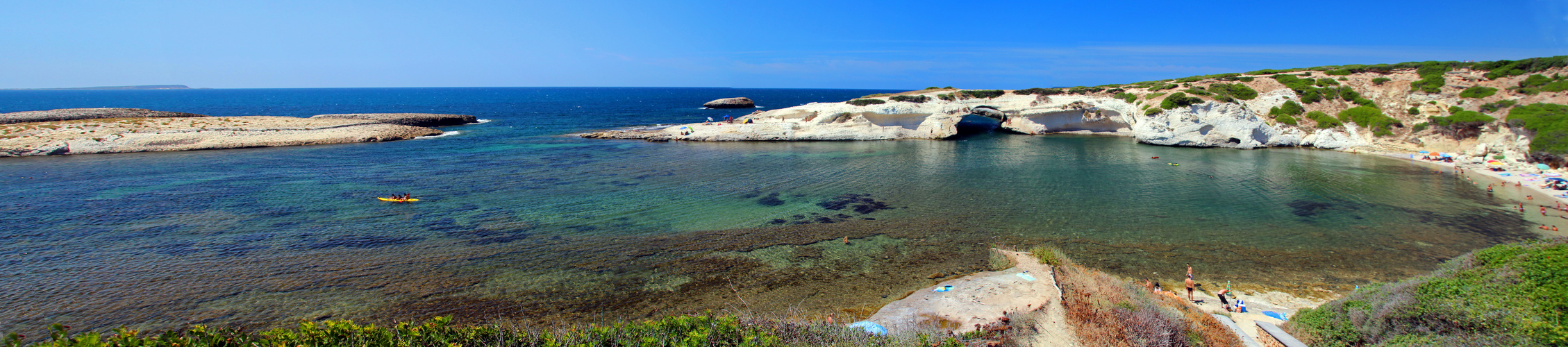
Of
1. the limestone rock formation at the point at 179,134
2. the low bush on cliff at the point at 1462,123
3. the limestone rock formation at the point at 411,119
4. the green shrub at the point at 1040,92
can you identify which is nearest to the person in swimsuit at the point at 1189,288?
the low bush on cliff at the point at 1462,123

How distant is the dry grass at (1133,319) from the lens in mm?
8719

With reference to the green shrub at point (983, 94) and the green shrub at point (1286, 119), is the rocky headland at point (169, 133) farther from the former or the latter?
the green shrub at point (1286, 119)

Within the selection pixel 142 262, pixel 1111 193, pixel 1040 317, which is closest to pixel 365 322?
Result: pixel 142 262

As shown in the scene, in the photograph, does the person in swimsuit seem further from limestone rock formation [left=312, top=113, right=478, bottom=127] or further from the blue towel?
limestone rock formation [left=312, top=113, right=478, bottom=127]

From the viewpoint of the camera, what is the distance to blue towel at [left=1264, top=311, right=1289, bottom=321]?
10883mm

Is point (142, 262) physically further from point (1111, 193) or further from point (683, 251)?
point (1111, 193)

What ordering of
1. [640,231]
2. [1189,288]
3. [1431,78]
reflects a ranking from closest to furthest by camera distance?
[1189,288] → [640,231] → [1431,78]

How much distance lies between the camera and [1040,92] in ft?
168

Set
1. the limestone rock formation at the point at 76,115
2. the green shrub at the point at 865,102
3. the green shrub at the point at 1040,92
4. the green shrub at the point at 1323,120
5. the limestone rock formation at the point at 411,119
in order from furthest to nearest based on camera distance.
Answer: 1. the limestone rock formation at the point at 411,119
2. the green shrub at the point at 1040,92
3. the limestone rock formation at the point at 76,115
4. the green shrub at the point at 865,102
5. the green shrub at the point at 1323,120

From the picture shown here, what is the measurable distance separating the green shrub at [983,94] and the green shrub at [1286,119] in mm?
19273

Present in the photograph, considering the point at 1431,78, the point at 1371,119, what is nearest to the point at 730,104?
the point at 1371,119

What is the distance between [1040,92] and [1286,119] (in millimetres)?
17019

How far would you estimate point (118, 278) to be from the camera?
12.7 meters

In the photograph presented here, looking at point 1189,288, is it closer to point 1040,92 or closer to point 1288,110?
point 1288,110
